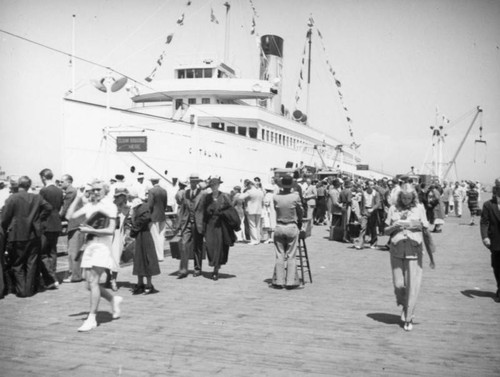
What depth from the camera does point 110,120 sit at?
22.0m

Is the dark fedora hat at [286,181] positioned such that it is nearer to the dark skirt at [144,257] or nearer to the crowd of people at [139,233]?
the crowd of people at [139,233]

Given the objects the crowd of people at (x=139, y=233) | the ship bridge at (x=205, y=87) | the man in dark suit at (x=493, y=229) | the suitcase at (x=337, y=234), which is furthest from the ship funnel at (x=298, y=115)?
the man in dark suit at (x=493, y=229)

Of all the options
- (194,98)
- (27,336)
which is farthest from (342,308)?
(194,98)

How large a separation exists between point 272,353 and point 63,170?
17.8 m

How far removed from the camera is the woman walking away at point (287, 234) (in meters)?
8.28

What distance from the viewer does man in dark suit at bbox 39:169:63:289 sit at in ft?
26.5

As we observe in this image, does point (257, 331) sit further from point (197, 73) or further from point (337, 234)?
point (197, 73)

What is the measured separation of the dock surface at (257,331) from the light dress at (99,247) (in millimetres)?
769

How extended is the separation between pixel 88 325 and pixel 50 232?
300 cm

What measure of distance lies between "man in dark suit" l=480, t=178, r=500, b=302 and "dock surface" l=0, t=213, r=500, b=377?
1.87 feet

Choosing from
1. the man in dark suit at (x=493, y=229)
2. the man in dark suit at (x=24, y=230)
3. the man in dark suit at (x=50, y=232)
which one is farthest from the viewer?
the man in dark suit at (x=50, y=232)

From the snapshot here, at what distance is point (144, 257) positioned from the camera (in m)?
7.66

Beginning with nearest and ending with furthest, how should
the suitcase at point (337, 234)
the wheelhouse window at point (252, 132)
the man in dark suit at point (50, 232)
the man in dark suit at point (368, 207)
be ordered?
the man in dark suit at point (50, 232) < the man in dark suit at point (368, 207) < the suitcase at point (337, 234) < the wheelhouse window at point (252, 132)

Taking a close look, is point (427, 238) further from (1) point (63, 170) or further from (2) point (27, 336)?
(1) point (63, 170)
